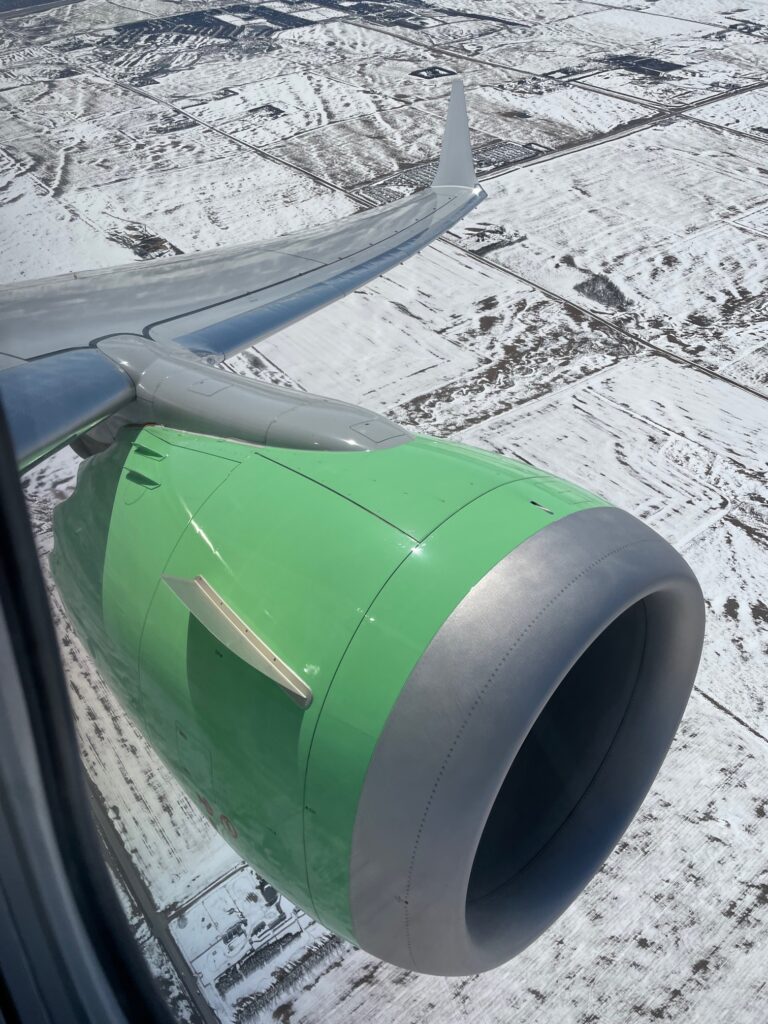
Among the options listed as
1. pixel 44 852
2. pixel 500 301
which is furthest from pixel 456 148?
pixel 44 852

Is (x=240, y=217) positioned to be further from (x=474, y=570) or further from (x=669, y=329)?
(x=474, y=570)

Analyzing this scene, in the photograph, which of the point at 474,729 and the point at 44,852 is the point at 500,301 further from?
the point at 44,852

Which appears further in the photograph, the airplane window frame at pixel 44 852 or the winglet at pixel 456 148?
the winglet at pixel 456 148

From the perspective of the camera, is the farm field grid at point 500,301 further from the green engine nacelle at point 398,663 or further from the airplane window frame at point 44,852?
the airplane window frame at point 44,852

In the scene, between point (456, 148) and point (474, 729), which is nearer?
point (474, 729)

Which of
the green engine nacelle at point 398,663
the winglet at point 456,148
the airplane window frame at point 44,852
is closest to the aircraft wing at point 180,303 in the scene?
the winglet at point 456,148

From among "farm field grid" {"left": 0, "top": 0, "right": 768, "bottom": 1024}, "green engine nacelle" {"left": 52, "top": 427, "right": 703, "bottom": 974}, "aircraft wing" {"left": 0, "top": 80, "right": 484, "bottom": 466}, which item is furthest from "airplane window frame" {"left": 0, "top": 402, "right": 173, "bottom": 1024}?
"farm field grid" {"left": 0, "top": 0, "right": 768, "bottom": 1024}

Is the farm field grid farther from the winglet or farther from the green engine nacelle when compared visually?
the winglet
